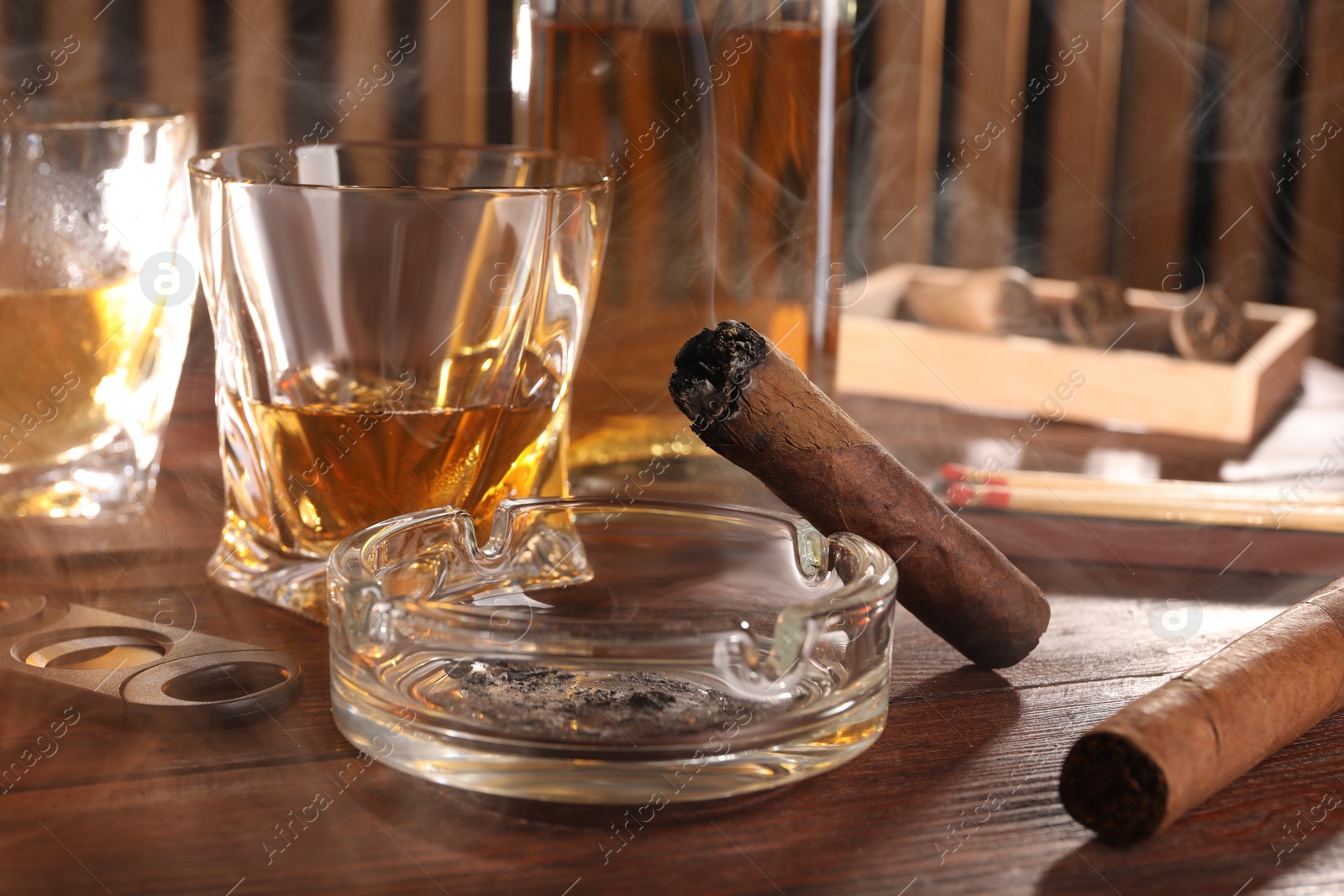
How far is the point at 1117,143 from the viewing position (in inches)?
115

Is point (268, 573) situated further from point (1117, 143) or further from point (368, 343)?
point (1117, 143)

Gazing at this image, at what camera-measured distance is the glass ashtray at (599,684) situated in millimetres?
510

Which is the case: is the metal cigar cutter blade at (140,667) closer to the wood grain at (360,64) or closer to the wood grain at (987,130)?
the wood grain at (360,64)

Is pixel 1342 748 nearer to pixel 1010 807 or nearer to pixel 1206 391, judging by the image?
pixel 1010 807

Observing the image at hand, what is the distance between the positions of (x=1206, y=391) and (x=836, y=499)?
26.3 inches

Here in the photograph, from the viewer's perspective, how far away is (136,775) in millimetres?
541

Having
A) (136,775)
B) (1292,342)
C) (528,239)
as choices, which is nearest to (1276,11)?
(1292,342)

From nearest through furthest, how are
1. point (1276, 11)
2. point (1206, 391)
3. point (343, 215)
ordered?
point (343, 215)
point (1206, 391)
point (1276, 11)

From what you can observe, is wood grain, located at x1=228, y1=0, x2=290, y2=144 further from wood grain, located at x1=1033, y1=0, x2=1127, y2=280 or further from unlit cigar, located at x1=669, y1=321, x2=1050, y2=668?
unlit cigar, located at x1=669, y1=321, x2=1050, y2=668

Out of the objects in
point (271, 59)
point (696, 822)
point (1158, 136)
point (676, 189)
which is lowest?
point (696, 822)

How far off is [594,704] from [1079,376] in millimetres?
780

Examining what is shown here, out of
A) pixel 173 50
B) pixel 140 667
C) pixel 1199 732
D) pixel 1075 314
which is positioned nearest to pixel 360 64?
pixel 173 50

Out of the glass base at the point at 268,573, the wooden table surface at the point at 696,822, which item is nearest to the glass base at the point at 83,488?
the glass base at the point at 268,573

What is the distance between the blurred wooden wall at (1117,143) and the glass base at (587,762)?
2323mm
